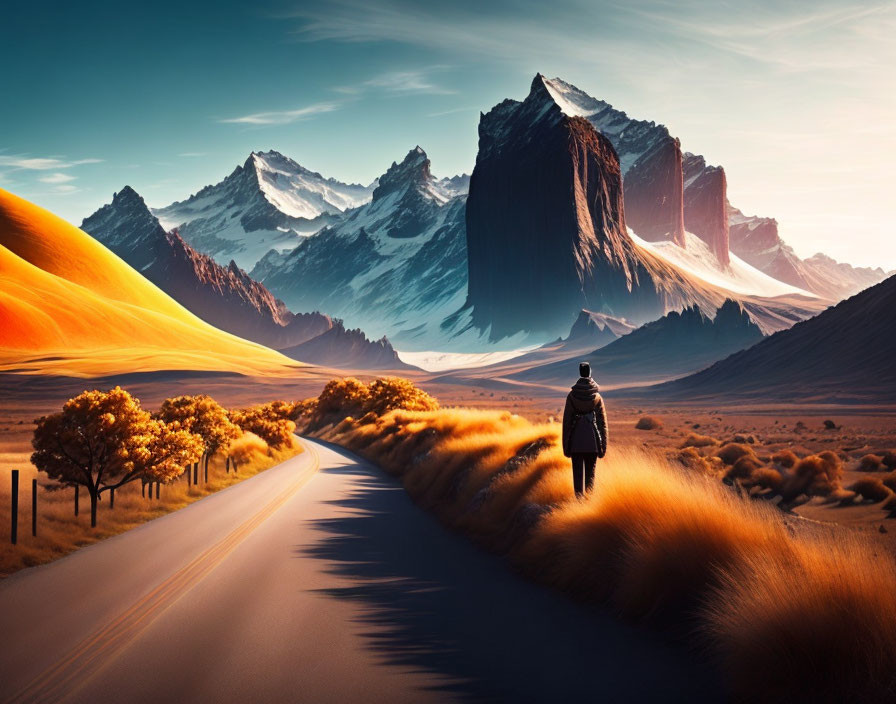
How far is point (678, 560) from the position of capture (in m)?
9.38

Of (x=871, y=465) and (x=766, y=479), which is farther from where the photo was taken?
(x=871, y=465)

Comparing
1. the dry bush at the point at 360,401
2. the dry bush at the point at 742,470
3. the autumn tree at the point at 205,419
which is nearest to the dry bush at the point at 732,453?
the dry bush at the point at 742,470

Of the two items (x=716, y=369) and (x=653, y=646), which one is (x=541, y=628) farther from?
(x=716, y=369)

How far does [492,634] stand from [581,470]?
512 cm

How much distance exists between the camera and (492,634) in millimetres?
8758

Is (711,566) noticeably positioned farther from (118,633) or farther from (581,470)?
(118,633)

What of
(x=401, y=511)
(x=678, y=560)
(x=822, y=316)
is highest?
(x=822, y=316)

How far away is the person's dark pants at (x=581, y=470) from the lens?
13289 mm

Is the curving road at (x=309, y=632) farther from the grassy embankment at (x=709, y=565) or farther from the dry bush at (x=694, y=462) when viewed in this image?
the dry bush at (x=694, y=462)

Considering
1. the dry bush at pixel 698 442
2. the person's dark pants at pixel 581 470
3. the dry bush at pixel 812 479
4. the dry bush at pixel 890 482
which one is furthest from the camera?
the dry bush at pixel 698 442

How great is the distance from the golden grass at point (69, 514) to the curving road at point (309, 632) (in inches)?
Answer: 34.3

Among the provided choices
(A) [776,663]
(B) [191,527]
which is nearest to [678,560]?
(A) [776,663]

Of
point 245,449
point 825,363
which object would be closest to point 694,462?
point 245,449

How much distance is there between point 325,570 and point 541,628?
460 cm
